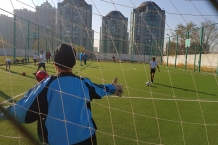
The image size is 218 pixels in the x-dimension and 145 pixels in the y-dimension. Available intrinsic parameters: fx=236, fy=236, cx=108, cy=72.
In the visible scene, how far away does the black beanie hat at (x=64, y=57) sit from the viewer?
1.88 metres

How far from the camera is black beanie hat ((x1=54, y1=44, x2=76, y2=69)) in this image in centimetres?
188

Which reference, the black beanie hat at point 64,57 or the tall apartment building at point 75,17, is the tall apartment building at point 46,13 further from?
the black beanie hat at point 64,57

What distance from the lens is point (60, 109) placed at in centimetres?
178

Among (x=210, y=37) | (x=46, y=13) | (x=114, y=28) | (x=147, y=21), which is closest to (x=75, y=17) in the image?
(x=46, y=13)

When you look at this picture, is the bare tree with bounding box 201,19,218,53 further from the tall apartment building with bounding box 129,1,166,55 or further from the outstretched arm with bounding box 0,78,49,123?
the outstretched arm with bounding box 0,78,49,123

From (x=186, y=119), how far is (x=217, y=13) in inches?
185

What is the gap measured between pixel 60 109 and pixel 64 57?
0.41 meters

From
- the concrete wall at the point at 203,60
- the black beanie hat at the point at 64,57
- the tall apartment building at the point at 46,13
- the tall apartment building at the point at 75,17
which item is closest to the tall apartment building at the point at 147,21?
the tall apartment building at the point at 75,17

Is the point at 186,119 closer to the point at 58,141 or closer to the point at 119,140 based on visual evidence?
the point at 119,140

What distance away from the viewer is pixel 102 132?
3.82 metres

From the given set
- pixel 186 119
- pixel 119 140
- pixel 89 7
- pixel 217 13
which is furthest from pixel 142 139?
pixel 89 7

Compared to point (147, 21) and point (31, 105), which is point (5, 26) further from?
point (31, 105)

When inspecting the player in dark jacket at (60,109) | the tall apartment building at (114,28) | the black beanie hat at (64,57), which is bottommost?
the player in dark jacket at (60,109)

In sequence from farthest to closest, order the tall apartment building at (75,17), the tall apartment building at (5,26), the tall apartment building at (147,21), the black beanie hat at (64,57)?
the tall apartment building at (5,26)
the tall apartment building at (147,21)
the tall apartment building at (75,17)
the black beanie hat at (64,57)
